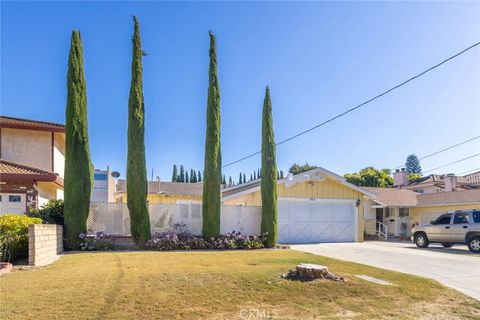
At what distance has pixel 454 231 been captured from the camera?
15.1 metres

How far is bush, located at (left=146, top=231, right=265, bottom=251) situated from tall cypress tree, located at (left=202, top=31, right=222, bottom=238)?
1.29 feet

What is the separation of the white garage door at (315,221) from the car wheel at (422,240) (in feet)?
10.8

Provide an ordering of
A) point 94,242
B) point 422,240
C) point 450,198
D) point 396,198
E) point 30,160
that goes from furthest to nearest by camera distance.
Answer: point 396,198 → point 450,198 → point 422,240 → point 30,160 → point 94,242

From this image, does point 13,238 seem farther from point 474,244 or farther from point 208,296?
point 474,244

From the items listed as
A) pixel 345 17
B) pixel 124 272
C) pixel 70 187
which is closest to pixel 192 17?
pixel 345 17

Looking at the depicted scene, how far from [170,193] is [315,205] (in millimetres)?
16785

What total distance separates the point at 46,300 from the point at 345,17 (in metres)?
12.9

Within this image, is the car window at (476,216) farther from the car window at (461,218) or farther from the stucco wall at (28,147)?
the stucco wall at (28,147)

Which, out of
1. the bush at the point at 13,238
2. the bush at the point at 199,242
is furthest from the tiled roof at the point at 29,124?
the bush at the point at 13,238

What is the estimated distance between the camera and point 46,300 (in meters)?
5.08

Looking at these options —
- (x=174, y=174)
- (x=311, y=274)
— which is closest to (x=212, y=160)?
(x=311, y=274)

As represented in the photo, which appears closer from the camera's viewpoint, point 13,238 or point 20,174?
point 13,238

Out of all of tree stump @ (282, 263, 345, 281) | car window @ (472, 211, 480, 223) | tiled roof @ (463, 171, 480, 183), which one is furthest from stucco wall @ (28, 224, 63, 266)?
tiled roof @ (463, 171, 480, 183)

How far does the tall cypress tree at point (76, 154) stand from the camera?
1180cm
